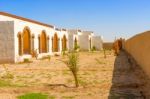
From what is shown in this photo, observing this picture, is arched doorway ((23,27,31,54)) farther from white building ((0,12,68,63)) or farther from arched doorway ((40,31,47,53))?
arched doorway ((40,31,47,53))

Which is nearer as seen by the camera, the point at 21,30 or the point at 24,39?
the point at 21,30

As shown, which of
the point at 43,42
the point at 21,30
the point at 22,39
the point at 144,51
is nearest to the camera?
the point at 144,51

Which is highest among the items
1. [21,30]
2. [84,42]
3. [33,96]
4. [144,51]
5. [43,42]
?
[21,30]

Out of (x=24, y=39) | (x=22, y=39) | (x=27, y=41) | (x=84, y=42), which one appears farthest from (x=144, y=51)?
(x=84, y=42)

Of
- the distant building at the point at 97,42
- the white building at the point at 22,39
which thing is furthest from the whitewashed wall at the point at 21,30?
the distant building at the point at 97,42

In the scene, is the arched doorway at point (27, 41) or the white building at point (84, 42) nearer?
the arched doorway at point (27, 41)

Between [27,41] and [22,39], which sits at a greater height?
[22,39]

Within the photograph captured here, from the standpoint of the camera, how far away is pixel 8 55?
2084cm

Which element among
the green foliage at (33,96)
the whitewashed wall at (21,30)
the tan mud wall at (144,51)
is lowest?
the green foliage at (33,96)

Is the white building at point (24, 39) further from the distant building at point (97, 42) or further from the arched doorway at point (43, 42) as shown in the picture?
the distant building at point (97, 42)

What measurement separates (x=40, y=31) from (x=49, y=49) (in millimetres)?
3328

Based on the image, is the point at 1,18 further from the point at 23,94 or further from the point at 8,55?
the point at 23,94

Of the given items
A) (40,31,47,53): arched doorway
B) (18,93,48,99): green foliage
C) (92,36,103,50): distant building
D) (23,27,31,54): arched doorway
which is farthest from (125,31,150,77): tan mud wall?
(92,36,103,50): distant building

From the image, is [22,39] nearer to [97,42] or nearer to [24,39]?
[24,39]
